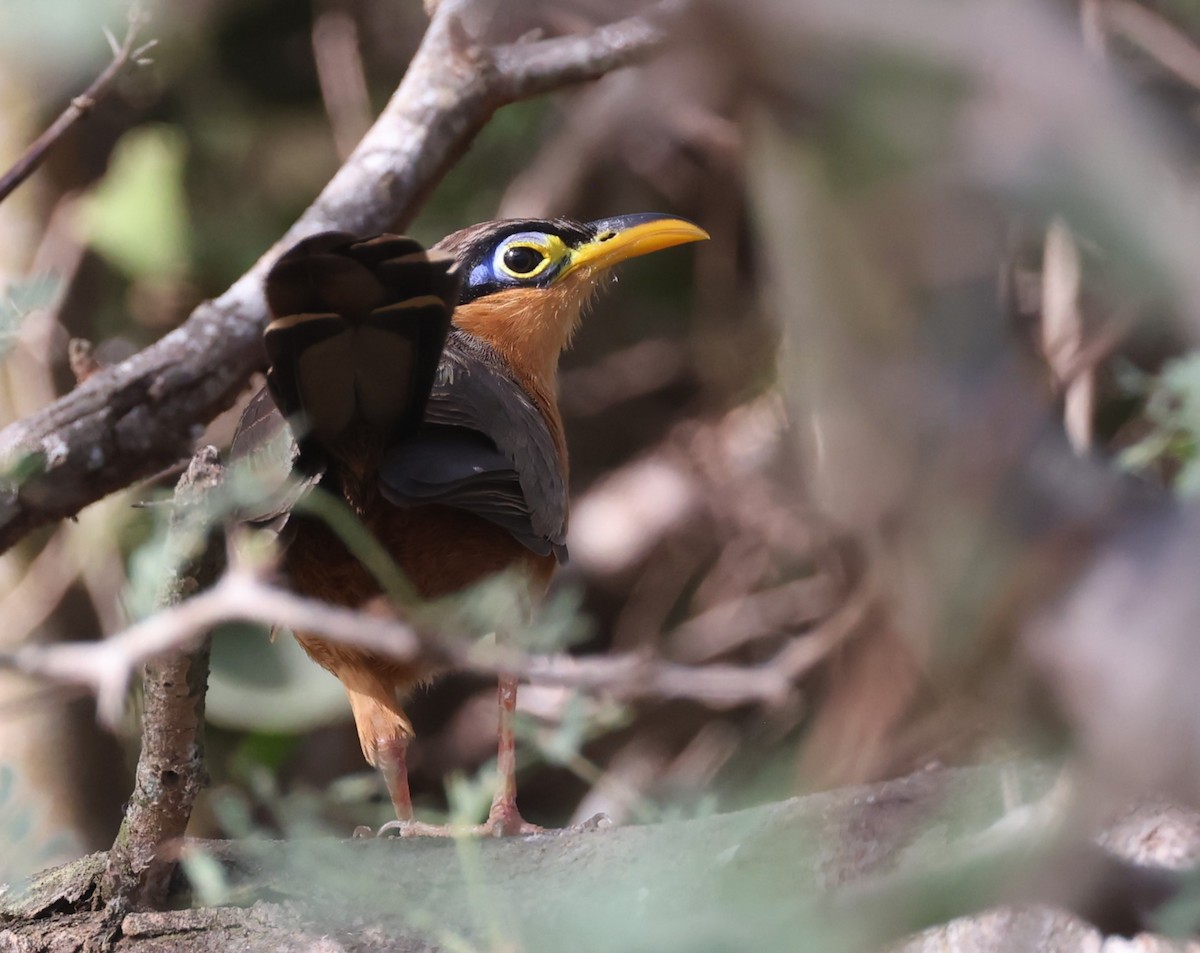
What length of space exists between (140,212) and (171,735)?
12.5 feet

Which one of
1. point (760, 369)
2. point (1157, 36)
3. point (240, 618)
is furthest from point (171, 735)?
point (760, 369)

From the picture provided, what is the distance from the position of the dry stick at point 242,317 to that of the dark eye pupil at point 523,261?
35 centimetres

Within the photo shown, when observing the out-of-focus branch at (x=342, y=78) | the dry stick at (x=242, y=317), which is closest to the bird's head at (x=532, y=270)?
the dry stick at (x=242, y=317)

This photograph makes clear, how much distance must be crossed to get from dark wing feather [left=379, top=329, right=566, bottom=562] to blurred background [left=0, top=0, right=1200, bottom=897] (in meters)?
0.41

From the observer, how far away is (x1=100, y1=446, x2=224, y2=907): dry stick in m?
2.35

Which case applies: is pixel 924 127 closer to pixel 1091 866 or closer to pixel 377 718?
pixel 1091 866

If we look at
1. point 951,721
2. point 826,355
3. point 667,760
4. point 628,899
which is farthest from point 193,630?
point 667,760

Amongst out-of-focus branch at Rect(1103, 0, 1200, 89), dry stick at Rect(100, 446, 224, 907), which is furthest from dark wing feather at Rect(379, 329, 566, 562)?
out-of-focus branch at Rect(1103, 0, 1200, 89)

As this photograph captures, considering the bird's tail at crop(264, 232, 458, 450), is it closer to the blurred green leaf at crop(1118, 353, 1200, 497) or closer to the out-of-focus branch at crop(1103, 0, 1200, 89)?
the blurred green leaf at crop(1118, 353, 1200, 497)

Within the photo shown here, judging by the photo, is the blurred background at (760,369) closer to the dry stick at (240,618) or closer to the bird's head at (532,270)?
the dry stick at (240,618)

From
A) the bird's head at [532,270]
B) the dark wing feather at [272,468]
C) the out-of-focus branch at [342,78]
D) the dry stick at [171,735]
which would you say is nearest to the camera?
the dry stick at [171,735]

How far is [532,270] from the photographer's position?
4.47 meters

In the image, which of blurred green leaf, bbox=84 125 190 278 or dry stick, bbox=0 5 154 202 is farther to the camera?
blurred green leaf, bbox=84 125 190 278

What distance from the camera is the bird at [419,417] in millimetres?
2584
